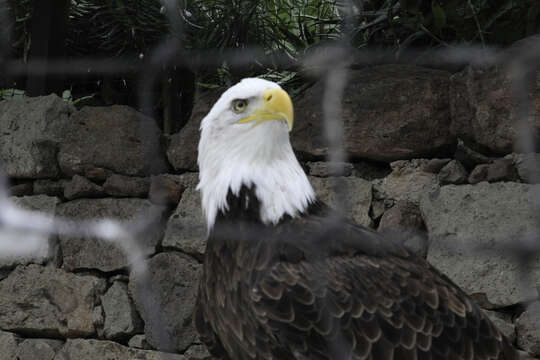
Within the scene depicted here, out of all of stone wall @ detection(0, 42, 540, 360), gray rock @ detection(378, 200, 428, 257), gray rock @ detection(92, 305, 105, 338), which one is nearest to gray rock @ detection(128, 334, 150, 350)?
stone wall @ detection(0, 42, 540, 360)

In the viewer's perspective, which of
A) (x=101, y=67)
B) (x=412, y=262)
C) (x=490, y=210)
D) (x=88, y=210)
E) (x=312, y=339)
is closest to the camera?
(x=312, y=339)

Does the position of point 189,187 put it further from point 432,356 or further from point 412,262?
point 432,356

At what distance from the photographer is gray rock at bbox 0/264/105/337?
7.64 feet

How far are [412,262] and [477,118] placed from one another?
51 centimetres

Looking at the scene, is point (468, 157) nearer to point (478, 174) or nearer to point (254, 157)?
point (478, 174)

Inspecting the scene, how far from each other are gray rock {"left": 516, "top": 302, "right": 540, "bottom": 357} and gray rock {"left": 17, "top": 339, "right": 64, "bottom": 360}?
1506mm

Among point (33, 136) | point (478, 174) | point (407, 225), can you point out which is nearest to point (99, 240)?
point (33, 136)

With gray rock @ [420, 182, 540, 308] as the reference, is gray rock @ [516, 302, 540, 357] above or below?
below

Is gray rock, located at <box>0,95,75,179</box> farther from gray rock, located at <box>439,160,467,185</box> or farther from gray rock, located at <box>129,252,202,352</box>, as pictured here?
gray rock, located at <box>439,160,467,185</box>

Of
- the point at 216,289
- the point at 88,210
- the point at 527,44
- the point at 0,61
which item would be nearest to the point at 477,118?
the point at 527,44

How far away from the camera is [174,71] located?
7.90 ft

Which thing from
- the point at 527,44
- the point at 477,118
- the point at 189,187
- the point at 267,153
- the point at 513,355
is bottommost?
the point at 513,355

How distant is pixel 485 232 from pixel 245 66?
3.12ft

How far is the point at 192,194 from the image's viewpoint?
7.33 feet
